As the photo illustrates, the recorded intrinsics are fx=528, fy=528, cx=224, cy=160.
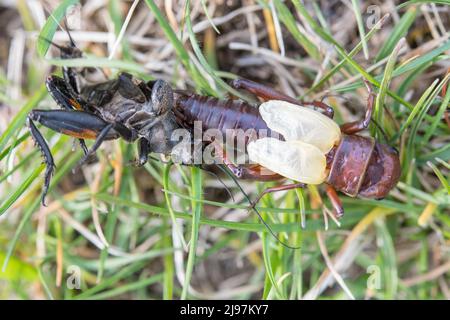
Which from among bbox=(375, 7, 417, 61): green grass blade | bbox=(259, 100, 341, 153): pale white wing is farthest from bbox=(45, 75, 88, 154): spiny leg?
bbox=(375, 7, 417, 61): green grass blade

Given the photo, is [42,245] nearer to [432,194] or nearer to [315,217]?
[315,217]

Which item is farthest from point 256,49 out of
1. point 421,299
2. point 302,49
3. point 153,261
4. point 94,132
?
point 421,299

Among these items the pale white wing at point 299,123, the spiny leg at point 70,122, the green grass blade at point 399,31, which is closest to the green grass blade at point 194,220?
the pale white wing at point 299,123

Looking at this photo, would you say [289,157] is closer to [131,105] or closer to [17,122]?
[131,105]

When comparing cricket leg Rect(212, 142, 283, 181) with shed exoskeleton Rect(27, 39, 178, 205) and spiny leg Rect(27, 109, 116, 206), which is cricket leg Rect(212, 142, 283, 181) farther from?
spiny leg Rect(27, 109, 116, 206)

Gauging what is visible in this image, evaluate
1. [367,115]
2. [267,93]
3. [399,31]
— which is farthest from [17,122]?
[399,31]

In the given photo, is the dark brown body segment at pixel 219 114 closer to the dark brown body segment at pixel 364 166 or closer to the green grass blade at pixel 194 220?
the green grass blade at pixel 194 220
